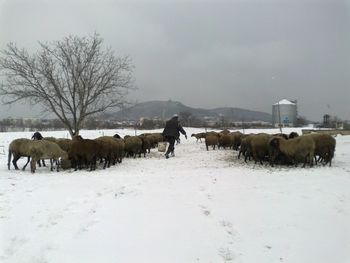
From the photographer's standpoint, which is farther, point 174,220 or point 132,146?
point 132,146

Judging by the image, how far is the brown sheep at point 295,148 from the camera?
14.7 metres

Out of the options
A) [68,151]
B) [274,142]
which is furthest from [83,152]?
[274,142]

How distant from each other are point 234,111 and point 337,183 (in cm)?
7120

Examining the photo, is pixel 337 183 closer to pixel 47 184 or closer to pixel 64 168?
pixel 47 184

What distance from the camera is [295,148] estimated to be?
14969 mm

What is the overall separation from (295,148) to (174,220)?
820cm

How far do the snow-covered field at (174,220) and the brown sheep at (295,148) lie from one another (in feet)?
10.1

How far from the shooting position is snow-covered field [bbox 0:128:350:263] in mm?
7176

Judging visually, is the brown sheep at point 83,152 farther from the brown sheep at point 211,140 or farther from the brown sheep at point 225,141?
the brown sheep at point 225,141

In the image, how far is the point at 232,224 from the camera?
841cm

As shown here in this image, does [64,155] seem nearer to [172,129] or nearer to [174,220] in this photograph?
[172,129]

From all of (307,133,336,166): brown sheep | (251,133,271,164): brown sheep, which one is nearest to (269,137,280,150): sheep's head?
(251,133,271,164): brown sheep

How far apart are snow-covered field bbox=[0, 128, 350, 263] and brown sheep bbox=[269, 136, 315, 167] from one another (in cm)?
309

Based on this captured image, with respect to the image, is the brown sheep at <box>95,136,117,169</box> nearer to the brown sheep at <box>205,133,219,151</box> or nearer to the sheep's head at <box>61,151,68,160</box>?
the sheep's head at <box>61,151,68,160</box>
